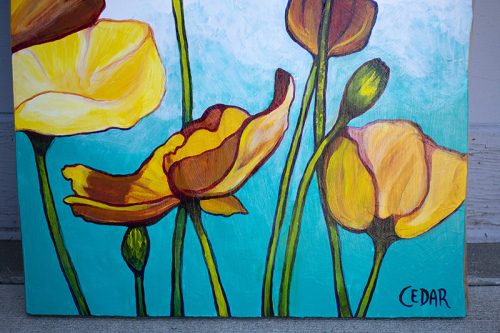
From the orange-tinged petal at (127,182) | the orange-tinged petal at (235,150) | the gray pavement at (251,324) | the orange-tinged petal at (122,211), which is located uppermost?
the orange-tinged petal at (235,150)

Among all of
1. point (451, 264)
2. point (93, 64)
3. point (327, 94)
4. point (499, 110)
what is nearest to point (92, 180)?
point (93, 64)

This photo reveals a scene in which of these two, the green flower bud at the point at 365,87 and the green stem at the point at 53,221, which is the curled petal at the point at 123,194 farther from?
the green flower bud at the point at 365,87

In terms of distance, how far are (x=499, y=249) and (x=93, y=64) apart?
1784mm

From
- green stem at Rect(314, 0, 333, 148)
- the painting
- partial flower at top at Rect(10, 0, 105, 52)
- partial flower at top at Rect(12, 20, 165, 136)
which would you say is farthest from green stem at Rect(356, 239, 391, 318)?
partial flower at top at Rect(10, 0, 105, 52)

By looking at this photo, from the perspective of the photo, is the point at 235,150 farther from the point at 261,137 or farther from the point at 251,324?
the point at 251,324

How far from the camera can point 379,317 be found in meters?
1.11

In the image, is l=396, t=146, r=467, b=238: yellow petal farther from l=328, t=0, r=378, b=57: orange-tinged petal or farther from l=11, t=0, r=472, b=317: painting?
l=328, t=0, r=378, b=57: orange-tinged petal

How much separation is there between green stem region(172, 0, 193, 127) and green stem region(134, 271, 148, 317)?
538mm

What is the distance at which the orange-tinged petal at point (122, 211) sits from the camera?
3.62 ft

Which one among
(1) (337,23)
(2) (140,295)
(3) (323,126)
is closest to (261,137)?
(3) (323,126)

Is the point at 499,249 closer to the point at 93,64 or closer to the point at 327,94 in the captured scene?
the point at 327,94

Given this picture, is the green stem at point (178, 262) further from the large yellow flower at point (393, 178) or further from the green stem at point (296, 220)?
the large yellow flower at point (393, 178)

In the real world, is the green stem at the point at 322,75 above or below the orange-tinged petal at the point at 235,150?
above

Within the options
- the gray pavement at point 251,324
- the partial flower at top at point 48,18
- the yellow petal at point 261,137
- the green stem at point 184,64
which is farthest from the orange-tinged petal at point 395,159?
the partial flower at top at point 48,18
